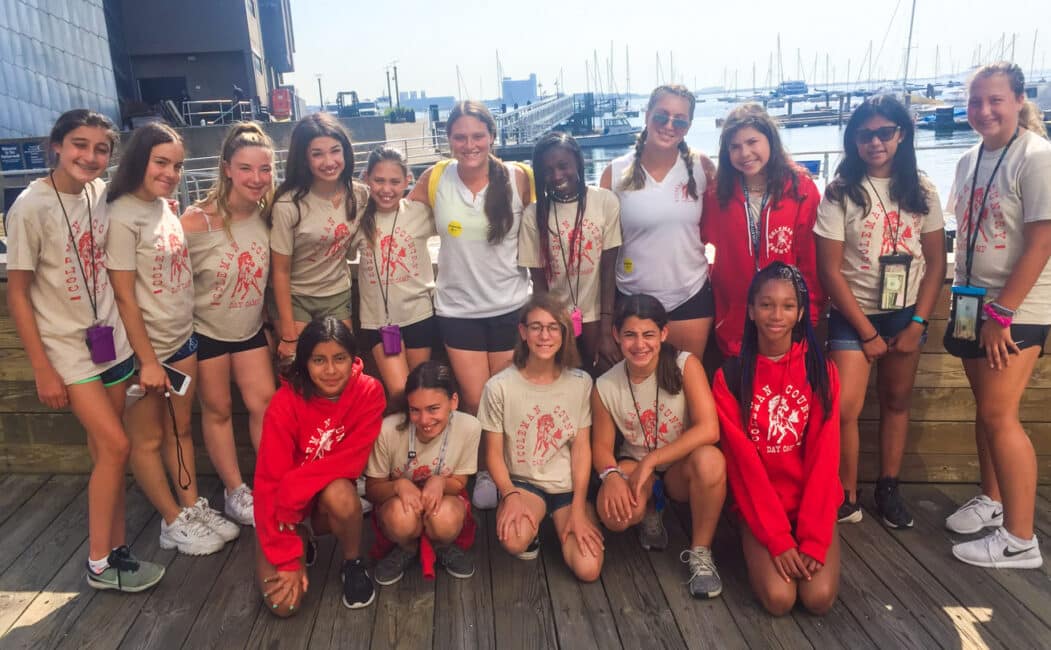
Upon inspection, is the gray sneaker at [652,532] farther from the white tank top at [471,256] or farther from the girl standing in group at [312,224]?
the girl standing in group at [312,224]

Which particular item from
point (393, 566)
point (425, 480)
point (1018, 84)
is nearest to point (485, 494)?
point (425, 480)

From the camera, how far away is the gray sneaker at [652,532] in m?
2.75

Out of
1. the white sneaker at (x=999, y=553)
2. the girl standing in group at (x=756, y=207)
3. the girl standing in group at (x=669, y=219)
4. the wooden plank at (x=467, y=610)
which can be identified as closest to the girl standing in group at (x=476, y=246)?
the girl standing in group at (x=669, y=219)

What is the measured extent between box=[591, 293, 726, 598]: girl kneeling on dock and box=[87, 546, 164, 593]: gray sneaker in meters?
1.61

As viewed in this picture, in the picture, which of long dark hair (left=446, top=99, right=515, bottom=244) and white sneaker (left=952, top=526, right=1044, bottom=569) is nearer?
white sneaker (left=952, top=526, right=1044, bottom=569)

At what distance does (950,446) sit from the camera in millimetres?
3201

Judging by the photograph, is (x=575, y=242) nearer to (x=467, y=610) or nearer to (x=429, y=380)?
(x=429, y=380)

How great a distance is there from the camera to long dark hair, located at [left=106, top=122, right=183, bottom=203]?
2484mm

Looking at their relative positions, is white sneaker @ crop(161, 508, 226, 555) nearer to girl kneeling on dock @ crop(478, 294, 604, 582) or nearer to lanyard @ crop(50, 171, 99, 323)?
lanyard @ crop(50, 171, 99, 323)

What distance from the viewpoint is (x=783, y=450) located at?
2.54 meters

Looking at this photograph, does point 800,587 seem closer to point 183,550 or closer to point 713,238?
point 713,238

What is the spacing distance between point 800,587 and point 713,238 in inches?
50.5

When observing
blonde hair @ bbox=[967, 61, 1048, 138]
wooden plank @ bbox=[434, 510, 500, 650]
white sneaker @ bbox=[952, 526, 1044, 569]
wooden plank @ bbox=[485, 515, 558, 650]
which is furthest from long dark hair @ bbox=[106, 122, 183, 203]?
white sneaker @ bbox=[952, 526, 1044, 569]

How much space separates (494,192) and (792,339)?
48.5 inches
